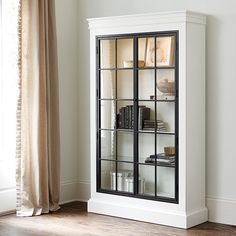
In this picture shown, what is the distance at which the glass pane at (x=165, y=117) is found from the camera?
5.24m

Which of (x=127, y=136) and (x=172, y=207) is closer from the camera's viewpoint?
(x=172, y=207)

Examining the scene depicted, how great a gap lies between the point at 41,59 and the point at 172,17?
1.46 m

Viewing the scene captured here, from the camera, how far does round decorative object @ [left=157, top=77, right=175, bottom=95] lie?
17.1 ft

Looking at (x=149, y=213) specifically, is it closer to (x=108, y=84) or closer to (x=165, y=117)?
(x=165, y=117)

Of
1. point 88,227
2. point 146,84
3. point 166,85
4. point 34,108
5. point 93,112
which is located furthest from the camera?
point 93,112

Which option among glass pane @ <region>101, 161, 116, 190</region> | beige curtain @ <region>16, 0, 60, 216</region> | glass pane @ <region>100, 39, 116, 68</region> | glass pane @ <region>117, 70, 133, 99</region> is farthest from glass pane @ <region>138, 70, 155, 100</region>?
beige curtain @ <region>16, 0, 60, 216</region>

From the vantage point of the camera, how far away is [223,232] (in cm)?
499

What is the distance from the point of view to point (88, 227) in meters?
5.15

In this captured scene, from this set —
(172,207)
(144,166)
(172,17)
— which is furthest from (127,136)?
(172,17)

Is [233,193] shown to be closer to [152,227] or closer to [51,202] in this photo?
[152,227]

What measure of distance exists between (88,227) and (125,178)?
27.3 inches

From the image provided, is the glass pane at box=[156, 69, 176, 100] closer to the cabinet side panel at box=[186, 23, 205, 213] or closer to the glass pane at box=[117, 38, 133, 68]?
the cabinet side panel at box=[186, 23, 205, 213]

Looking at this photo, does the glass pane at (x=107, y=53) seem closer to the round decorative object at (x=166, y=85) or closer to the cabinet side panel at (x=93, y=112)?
the cabinet side panel at (x=93, y=112)

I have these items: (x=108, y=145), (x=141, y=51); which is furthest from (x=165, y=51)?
(x=108, y=145)
